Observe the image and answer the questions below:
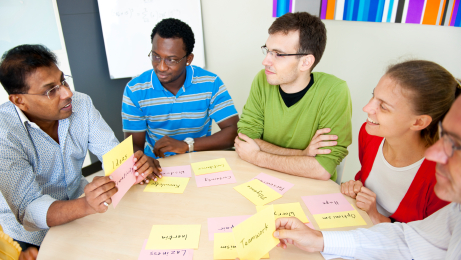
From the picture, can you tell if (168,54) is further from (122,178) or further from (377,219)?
(377,219)

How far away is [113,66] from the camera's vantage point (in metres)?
2.84

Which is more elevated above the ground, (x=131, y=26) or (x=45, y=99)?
(x=131, y=26)

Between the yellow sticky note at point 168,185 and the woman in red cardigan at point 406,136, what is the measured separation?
76 centimetres

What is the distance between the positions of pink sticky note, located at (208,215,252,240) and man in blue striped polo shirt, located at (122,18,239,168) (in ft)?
2.37

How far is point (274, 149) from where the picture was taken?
166cm

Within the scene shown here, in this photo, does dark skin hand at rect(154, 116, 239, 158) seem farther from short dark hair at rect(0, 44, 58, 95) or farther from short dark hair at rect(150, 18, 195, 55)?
short dark hair at rect(0, 44, 58, 95)

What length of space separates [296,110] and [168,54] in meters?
0.90

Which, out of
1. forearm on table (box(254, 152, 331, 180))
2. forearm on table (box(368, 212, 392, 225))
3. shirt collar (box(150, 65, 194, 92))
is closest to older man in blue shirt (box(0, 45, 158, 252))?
shirt collar (box(150, 65, 194, 92))

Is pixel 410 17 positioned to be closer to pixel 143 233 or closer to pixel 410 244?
pixel 410 244

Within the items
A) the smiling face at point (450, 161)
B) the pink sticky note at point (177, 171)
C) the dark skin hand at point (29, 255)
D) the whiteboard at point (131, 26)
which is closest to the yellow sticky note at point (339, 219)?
the smiling face at point (450, 161)

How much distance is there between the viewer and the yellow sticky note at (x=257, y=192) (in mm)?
1219

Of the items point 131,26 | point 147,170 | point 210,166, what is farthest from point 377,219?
point 131,26

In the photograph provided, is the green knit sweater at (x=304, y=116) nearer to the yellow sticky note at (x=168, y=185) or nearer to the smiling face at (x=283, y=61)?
the smiling face at (x=283, y=61)

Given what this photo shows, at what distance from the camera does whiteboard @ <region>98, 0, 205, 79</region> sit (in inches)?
107
